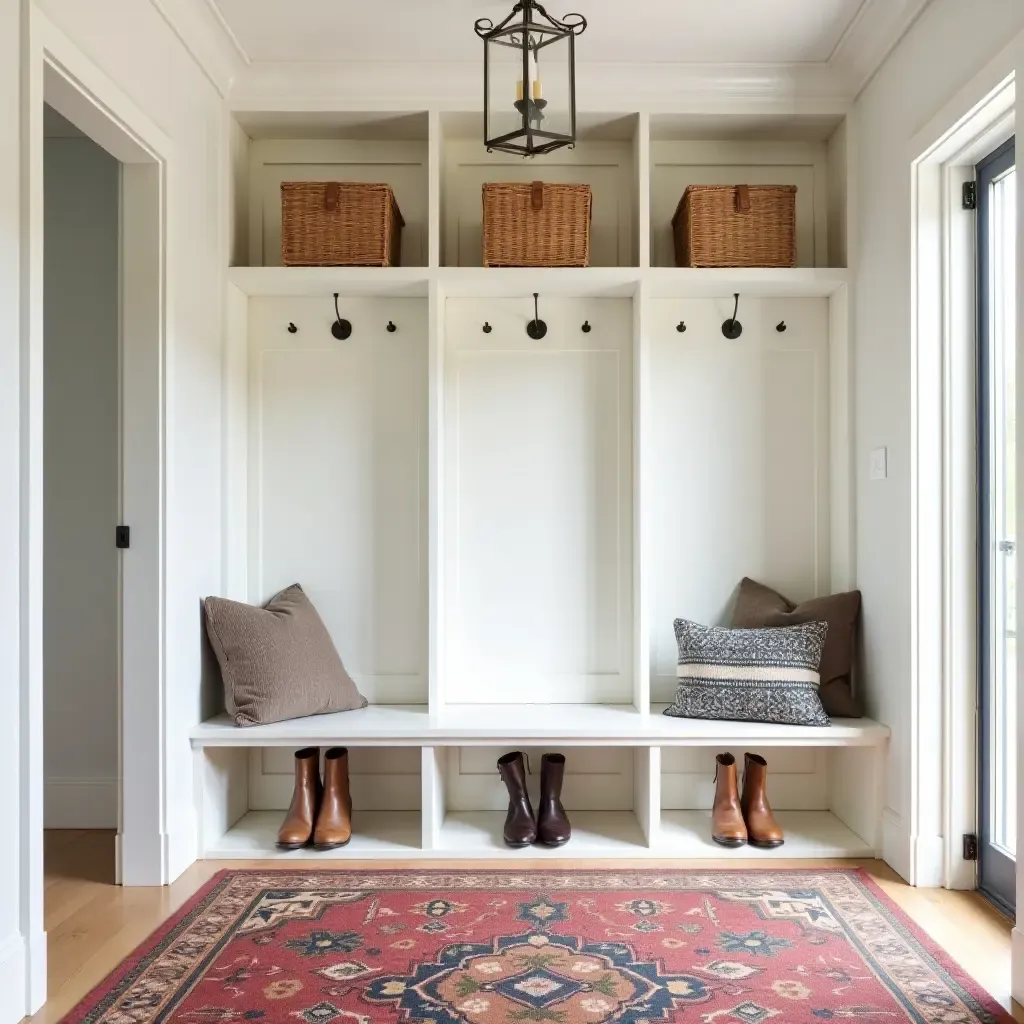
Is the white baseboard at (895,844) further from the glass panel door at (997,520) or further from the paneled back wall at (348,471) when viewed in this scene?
the paneled back wall at (348,471)

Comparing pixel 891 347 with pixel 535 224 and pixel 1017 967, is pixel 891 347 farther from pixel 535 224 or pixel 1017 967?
pixel 1017 967

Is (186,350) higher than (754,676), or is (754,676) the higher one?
(186,350)

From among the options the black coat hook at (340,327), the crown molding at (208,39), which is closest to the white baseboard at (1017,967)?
the black coat hook at (340,327)

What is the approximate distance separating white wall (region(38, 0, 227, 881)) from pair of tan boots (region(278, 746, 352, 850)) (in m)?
0.31

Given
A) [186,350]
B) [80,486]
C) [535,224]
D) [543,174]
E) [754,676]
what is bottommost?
[754,676]

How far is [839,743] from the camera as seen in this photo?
9.14 feet

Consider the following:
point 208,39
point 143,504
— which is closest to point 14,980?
point 143,504

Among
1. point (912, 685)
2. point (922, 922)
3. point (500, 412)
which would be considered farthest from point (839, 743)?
point (500, 412)

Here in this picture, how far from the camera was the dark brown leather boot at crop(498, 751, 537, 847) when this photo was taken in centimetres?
284

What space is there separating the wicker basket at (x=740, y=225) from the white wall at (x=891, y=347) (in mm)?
249

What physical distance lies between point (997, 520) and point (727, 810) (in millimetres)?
1193

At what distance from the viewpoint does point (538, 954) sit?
2145 millimetres

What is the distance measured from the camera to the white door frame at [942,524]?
2.54 m

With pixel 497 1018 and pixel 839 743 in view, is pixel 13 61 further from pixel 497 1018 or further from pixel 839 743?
pixel 839 743
